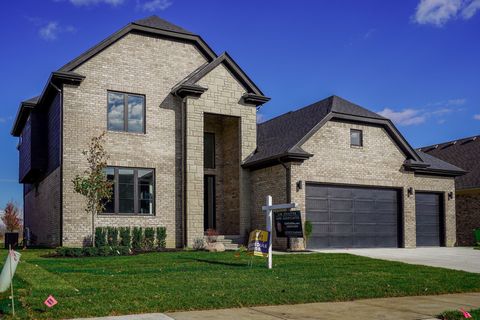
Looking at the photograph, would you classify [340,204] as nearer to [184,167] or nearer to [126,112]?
[184,167]

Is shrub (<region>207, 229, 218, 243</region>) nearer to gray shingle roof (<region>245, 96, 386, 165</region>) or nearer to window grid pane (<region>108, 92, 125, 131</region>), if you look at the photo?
gray shingle roof (<region>245, 96, 386, 165</region>)

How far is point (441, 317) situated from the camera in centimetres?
868

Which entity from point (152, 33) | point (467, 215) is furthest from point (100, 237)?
point (467, 215)

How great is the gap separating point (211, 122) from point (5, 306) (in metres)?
19.0

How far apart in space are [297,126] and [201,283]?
48.2 feet

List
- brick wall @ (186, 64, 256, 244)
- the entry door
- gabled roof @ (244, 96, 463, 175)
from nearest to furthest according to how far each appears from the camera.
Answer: gabled roof @ (244, 96, 463, 175) < brick wall @ (186, 64, 256, 244) < the entry door

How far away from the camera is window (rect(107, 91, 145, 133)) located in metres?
22.9

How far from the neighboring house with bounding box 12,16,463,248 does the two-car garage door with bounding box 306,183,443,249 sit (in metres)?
0.06

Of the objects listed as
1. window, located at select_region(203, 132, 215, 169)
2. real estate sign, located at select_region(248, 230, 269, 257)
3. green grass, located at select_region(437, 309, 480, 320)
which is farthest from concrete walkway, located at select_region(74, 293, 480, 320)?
window, located at select_region(203, 132, 215, 169)

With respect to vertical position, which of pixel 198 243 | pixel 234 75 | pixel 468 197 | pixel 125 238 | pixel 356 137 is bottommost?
pixel 198 243

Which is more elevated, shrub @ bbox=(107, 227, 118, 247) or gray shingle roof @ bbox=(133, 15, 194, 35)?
gray shingle roof @ bbox=(133, 15, 194, 35)

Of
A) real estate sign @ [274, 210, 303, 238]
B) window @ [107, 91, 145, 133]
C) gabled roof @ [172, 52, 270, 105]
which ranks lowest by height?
real estate sign @ [274, 210, 303, 238]

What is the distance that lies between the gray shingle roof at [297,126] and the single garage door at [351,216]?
7.15 ft

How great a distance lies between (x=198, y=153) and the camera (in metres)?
23.8
